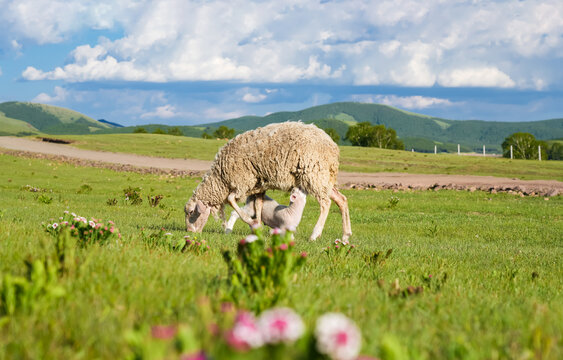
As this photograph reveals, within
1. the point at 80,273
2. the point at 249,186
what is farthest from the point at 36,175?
the point at 80,273

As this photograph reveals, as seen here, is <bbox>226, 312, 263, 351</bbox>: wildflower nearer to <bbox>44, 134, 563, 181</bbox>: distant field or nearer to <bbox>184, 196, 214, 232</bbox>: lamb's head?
<bbox>184, 196, 214, 232</bbox>: lamb's head

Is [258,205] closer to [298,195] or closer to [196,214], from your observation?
[298,195]

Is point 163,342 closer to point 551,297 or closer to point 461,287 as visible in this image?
point 461,287

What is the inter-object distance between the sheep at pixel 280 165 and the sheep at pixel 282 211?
0.28 meters

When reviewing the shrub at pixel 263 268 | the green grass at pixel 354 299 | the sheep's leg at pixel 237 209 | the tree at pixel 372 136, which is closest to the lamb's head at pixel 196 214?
the sheep's leg at pixel 237 209

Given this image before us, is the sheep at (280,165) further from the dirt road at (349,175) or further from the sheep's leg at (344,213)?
the dirt road at (349,175)

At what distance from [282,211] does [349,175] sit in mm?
25947

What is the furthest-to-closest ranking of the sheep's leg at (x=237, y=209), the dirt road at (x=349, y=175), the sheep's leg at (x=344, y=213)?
the dirt road at (x=349, y=175) < the sheep's leg at (x=237, y=209) < the sheep's leg at (x=344, y=213)

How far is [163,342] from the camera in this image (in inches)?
68.0

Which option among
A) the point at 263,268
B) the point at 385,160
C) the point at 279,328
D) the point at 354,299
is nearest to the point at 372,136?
the point at 385,160

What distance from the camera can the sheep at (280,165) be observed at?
10.3m

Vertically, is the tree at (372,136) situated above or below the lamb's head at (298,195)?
above

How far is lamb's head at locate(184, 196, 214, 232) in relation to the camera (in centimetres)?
1177

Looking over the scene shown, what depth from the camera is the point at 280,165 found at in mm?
10359
